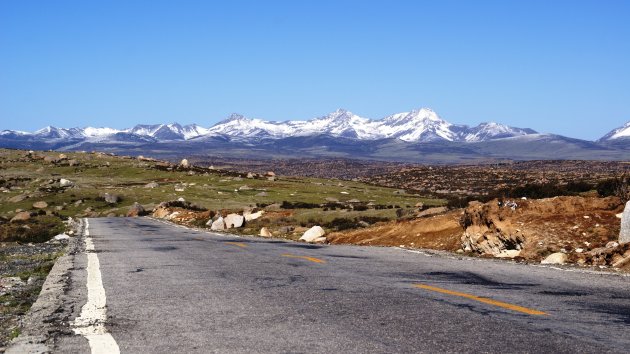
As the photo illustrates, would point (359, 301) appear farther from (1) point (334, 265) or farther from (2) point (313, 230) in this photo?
(2) point (313, 230)

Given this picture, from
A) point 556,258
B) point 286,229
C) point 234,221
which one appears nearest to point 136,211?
point 234,221

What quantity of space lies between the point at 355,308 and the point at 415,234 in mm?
20433

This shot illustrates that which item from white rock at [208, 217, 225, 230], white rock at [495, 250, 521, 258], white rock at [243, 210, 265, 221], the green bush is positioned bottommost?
the green bush

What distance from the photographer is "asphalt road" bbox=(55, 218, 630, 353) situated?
262 inches

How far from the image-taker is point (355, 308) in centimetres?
865

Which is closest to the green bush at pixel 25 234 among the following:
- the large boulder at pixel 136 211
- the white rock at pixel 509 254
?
the large boulder at pixel 136 211

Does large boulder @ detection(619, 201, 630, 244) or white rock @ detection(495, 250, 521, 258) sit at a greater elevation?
large boulder @ detection(619, 201, 630, 244)

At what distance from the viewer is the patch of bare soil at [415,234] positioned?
86.4 feet

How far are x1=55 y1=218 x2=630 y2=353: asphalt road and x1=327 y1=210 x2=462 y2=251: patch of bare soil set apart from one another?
1154 centimetres

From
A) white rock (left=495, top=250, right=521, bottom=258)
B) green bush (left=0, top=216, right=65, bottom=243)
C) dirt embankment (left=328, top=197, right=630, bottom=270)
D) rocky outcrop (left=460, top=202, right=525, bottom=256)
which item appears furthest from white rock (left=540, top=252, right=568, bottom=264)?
green bush (left=0, top=216, right=65, bottom=243)

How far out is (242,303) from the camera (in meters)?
9.14

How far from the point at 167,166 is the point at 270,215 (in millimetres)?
87740

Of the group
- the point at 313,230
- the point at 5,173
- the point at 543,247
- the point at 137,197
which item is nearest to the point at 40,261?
the point at 543,247

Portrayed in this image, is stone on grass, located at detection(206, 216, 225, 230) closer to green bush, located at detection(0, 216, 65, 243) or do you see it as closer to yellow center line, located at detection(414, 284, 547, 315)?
green bush, located at detection(0, 216, 65, 243)
